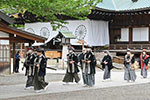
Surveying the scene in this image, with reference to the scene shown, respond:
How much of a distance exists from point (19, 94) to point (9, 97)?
30.2 inches

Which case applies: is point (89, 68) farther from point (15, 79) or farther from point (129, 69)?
point (15, 79)

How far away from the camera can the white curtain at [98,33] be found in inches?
1208

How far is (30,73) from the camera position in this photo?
12.4m

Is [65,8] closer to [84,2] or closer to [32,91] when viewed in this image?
[84,2]

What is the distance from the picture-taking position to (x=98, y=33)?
103ft

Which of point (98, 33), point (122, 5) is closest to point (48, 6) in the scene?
point (98, 33)

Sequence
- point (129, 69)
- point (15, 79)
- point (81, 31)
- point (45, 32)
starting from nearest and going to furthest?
point (129, 69)
point (15, 79)
point (81, 31)
point (45, 32)

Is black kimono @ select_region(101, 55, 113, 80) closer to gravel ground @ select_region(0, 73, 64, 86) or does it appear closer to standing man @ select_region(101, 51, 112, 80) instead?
standing man @ select_region(101, 51, 112, 80)

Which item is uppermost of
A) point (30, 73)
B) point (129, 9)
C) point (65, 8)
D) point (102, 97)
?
point (129, 9)

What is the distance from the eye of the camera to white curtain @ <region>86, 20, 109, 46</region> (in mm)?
30688

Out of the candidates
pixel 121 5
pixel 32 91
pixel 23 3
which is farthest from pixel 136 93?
pixel 121 5

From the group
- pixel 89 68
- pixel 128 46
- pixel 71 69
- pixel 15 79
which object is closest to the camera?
pixel 89 68

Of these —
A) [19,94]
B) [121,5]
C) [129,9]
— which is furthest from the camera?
[121,5]

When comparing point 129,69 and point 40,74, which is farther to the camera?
point 129,69
